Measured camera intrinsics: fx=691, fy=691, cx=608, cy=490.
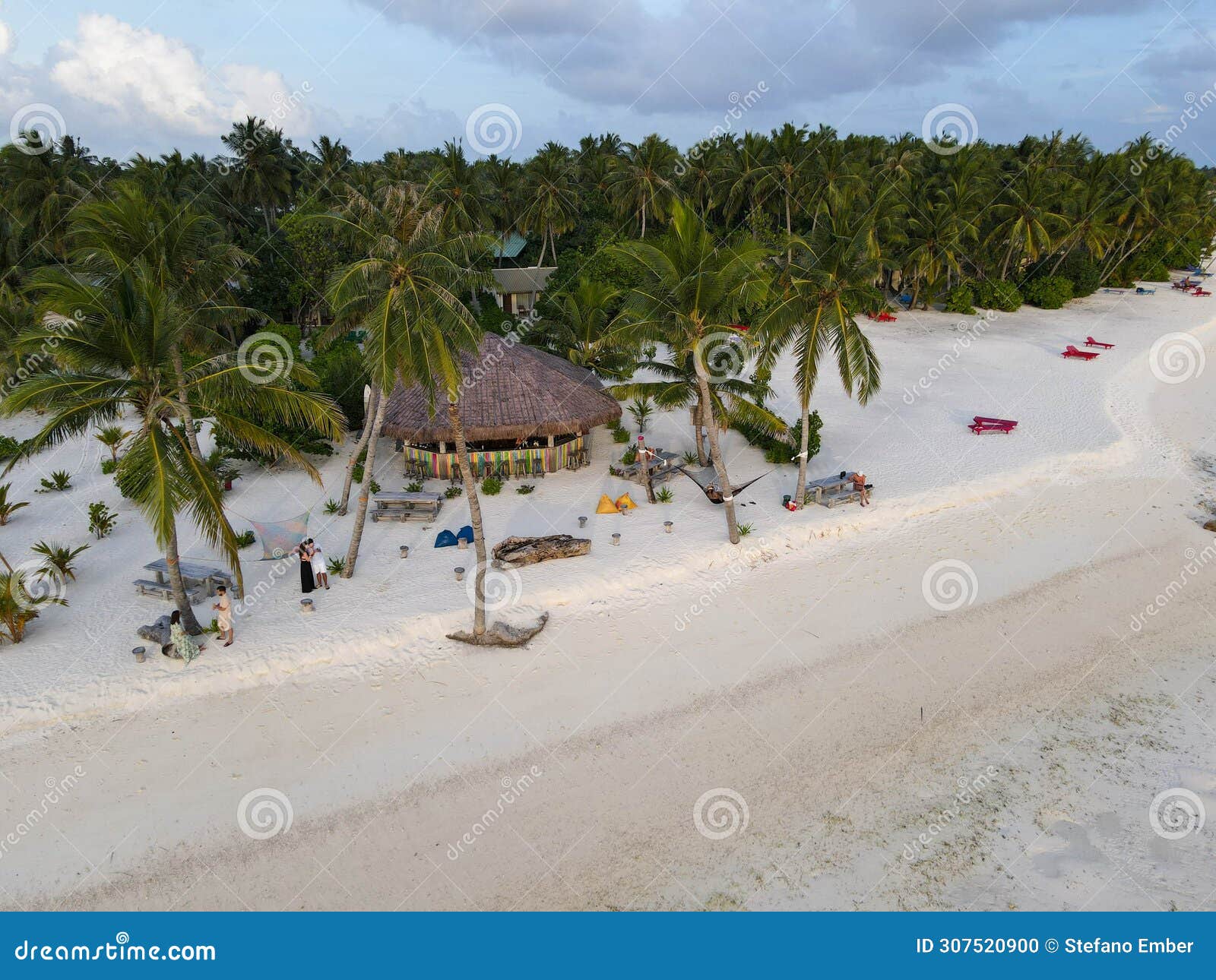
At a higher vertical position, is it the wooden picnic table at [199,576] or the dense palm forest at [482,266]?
the dense palm forest at [482,266]

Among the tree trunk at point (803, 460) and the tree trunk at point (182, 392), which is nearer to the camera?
the tree trunk at point (182, 392)

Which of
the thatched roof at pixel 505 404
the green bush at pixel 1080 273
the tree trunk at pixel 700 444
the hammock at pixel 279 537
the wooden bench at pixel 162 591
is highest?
the green bush at pixel 1080 273

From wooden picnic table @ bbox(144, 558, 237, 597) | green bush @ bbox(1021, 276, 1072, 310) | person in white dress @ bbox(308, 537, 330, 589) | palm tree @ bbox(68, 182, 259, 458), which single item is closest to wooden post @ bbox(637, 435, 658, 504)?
person in white dress @ bbox(308, 537, 330, 589)

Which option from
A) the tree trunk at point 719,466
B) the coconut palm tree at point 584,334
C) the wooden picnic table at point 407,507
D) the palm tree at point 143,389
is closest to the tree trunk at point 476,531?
the palm tree at point 143,389

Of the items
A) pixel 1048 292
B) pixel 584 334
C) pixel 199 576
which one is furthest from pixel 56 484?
pixel 1048 292

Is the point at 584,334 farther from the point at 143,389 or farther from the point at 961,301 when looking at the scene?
the point at 961,301

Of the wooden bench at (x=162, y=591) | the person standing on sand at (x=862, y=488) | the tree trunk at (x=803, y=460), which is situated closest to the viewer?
the wooden bench at (x=162, y=591)

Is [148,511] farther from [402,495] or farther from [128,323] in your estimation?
[402,495]

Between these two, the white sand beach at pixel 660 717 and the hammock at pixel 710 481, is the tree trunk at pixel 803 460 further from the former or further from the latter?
the hammock at pixel 710 481
